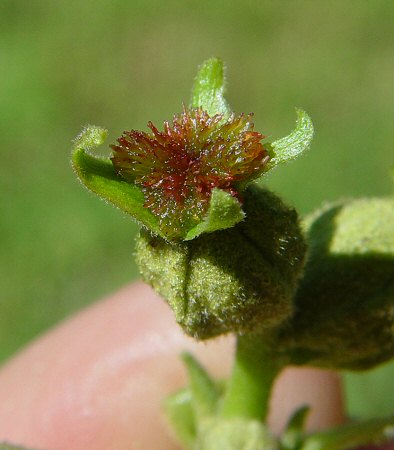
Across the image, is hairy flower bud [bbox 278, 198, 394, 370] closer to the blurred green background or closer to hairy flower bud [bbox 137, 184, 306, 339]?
hairy flower bud [bbox 137, 184, 306, 339]

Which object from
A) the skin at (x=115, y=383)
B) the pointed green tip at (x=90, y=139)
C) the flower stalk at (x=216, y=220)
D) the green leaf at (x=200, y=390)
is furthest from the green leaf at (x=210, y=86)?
the skin at (x=115, y=383)

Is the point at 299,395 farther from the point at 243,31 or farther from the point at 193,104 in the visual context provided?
the point at 243,31

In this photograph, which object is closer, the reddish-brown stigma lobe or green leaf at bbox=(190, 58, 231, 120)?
the reddish-brown stigma lobe

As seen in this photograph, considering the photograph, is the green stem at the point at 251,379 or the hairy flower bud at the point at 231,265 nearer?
the hairy flower bud at the point at 231,265

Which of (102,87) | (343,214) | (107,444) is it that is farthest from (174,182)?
(102,87)

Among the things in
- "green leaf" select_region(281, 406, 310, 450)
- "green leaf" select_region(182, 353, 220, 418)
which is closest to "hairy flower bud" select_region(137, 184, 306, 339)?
"green leaf" select_region(182, 353, 220, 418)

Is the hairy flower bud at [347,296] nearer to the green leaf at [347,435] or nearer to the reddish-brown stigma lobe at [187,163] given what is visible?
the green leaf at [347,435]
